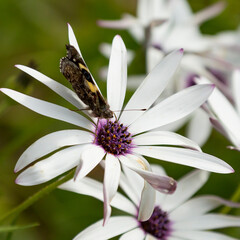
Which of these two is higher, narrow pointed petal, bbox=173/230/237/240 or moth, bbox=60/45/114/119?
moth, bbox=60/45/114/119

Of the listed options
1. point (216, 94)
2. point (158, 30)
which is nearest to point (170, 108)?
point (216, 94)

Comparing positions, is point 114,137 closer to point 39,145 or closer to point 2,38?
point 39,145

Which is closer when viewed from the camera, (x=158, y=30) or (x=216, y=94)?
(x=216, y=94)

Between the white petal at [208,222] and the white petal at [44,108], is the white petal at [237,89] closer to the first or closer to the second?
the white petal at [208,222]

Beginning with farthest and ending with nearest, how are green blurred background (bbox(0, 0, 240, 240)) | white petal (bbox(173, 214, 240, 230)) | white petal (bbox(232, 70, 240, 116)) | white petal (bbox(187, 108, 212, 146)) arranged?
green blurred background (bbox(0, 0, 240, 240)) → white petal (bbox(187, 108, 212, 146)) → white petal (bbox(232, 70, 240, 116)) → white petal (bbox(173, 214, 240, 230))

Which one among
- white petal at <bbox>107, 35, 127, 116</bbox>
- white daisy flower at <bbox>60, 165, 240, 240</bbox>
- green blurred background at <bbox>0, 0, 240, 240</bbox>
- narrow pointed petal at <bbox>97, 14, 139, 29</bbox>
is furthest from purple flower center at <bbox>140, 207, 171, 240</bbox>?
narrow pointed petal at <bbox>97, 14, 139, 29</bbox>

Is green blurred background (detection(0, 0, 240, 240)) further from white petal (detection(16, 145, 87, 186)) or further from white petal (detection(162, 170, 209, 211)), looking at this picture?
white petal (detection(16, 145, 87, 186))

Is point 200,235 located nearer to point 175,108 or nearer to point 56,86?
point 175,108
